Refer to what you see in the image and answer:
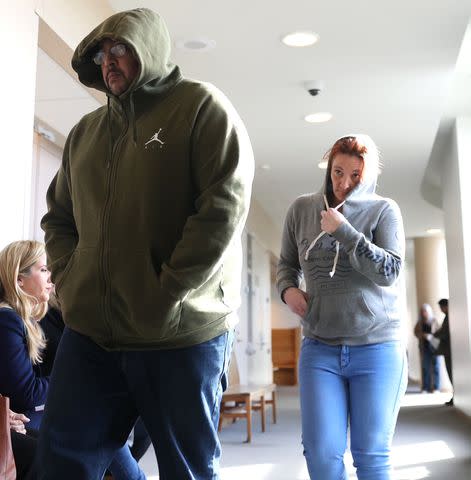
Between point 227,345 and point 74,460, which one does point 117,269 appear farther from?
point 74,460

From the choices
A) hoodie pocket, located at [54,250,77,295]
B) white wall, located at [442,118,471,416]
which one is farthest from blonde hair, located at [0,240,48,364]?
white wall, located at [442,118,471,416]

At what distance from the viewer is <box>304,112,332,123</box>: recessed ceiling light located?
6.25 meters

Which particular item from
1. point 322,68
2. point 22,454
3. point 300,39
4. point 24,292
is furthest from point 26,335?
point 322,68

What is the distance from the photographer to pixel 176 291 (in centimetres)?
132

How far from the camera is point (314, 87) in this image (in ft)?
18.1

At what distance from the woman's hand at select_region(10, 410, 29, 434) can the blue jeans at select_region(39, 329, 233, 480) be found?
3.14 feet

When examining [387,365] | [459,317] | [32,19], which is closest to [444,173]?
[459,317]

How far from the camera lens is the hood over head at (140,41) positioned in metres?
1.43

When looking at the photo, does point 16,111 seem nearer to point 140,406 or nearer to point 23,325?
point 23,325

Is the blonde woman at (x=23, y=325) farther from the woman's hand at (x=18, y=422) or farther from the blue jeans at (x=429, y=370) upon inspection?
the blue jeans at (x=429, y=370)

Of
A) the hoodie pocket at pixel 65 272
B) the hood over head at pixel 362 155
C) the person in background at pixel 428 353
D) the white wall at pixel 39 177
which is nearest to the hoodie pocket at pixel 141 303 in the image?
the hoodie pocket at pixel 65 272

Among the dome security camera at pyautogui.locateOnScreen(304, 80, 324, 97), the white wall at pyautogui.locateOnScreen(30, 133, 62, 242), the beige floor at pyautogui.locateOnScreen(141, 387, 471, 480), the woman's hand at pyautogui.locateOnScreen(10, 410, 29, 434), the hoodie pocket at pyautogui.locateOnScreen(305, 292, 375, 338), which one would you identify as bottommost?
the beige floor at pyautogui.locateOnScreen(141, 387, 471, 480)

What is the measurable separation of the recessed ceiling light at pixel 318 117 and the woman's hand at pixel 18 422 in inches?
177

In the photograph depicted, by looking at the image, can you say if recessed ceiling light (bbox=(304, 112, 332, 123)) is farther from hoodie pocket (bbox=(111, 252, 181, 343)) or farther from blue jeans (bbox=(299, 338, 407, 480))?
hoodie pocket (bbox=(111, 252, 181, 343))
